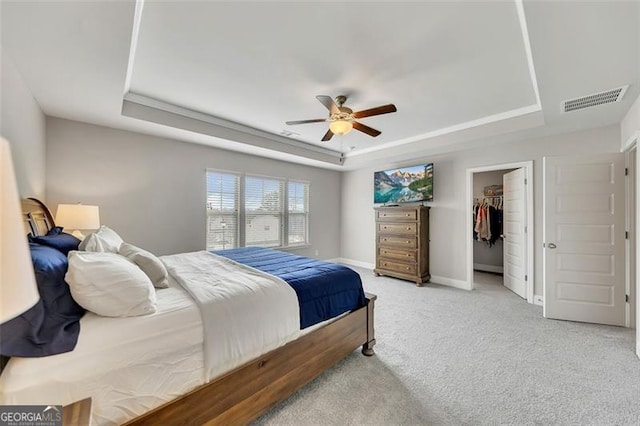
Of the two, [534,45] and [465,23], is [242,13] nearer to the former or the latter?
[465,23]

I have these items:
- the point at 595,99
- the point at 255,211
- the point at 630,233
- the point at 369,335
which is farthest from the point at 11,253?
the point at 630,233

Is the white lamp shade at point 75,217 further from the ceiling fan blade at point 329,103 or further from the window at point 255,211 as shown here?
the ceiling fan blade at point 329,103

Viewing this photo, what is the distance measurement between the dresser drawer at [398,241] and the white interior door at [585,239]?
186 cm

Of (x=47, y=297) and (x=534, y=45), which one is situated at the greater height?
(x=534, y=45)

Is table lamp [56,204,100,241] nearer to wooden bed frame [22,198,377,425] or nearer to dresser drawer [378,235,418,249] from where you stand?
wooden bed frame [22,198,377,425]

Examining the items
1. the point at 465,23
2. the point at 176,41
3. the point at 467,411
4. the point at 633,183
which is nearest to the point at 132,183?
the point at 176,41

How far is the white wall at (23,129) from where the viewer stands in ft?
5.82

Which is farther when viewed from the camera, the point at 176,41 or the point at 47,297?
the point at 176,41

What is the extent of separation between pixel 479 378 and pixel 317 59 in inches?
118

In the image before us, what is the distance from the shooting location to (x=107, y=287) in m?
1.26

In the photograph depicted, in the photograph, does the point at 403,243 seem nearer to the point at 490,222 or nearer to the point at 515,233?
the point at 515,233

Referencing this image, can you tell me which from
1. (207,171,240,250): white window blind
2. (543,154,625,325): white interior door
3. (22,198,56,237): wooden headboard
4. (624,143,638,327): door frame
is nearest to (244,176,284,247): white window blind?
(207,171,240,250): white window blind

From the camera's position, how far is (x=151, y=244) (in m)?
3.69

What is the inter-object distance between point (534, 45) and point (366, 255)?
15.9ft
